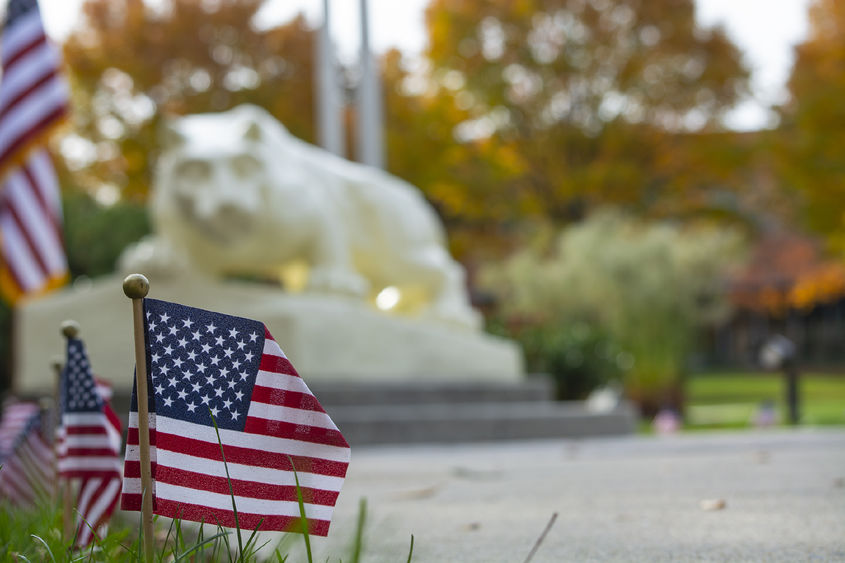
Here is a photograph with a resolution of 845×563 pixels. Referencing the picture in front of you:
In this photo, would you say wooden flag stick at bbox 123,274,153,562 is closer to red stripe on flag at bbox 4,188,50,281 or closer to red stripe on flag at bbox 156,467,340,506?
red stripe on flag at bbox 156,467,340,506

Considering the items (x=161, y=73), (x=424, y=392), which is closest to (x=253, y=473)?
(x=424, y=392)

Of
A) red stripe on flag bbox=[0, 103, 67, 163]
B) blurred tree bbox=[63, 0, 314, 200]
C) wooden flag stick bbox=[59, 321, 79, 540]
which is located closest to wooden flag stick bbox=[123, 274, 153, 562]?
wooden flag stick bbox=[59, 321, 79, 540]

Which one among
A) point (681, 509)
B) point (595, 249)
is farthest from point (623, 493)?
point (595, 249)

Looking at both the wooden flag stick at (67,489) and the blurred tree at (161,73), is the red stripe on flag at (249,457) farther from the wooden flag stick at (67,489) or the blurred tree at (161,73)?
the blurred tree at (161,73)

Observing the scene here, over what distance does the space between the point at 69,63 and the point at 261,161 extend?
44.4ft

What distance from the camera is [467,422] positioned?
7.65 m

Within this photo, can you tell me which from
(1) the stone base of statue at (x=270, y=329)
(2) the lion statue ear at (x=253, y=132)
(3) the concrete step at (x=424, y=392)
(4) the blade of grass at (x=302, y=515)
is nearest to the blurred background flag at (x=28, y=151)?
(1) the stone base of statue at (x=270, y=329)

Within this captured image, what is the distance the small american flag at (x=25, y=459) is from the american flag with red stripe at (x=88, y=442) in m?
0.71

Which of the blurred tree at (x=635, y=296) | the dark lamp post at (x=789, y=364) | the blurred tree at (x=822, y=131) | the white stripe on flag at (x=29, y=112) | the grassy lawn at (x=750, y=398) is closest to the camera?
the white stripe on flag at (x=29, y=112)

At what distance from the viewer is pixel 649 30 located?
20953 millimetres

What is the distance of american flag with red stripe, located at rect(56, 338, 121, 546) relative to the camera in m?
2.52

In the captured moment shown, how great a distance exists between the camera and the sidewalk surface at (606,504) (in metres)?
2.39

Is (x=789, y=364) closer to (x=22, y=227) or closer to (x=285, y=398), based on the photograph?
(x=22, y=227)

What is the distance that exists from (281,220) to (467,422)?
219 cm
